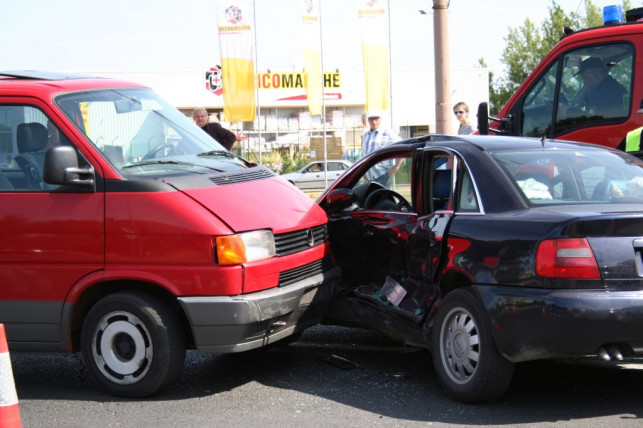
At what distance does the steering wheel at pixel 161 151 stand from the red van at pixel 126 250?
2 centimetres

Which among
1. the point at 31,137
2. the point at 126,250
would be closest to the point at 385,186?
the point at 126,250

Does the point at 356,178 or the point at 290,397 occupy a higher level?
the point at 356,178

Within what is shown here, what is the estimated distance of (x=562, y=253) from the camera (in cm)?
458

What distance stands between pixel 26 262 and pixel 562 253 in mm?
3416

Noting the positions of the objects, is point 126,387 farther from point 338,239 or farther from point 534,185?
point 534,185

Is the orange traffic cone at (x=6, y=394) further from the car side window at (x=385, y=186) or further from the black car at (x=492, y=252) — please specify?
the car side window at (x=385, y=186)

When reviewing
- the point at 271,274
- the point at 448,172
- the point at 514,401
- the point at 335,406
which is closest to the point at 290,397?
the point at 335,406

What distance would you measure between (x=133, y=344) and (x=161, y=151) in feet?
4.77

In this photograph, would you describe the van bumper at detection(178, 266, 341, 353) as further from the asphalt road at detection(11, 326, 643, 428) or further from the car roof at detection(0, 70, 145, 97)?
the car roof at detection(0, 70, 145, 97)

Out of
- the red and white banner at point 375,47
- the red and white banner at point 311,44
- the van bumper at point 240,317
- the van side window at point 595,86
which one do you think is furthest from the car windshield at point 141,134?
the red and white banner at point 311,44

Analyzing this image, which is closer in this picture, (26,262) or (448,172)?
(26,262)

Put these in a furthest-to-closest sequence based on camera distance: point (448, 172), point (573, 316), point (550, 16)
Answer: point (550, 16) < point (448, 172) < point (573, 316)

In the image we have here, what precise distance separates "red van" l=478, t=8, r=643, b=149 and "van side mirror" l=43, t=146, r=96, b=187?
15.0ft

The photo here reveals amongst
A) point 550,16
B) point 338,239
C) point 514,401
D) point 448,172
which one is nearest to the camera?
point 514,401
